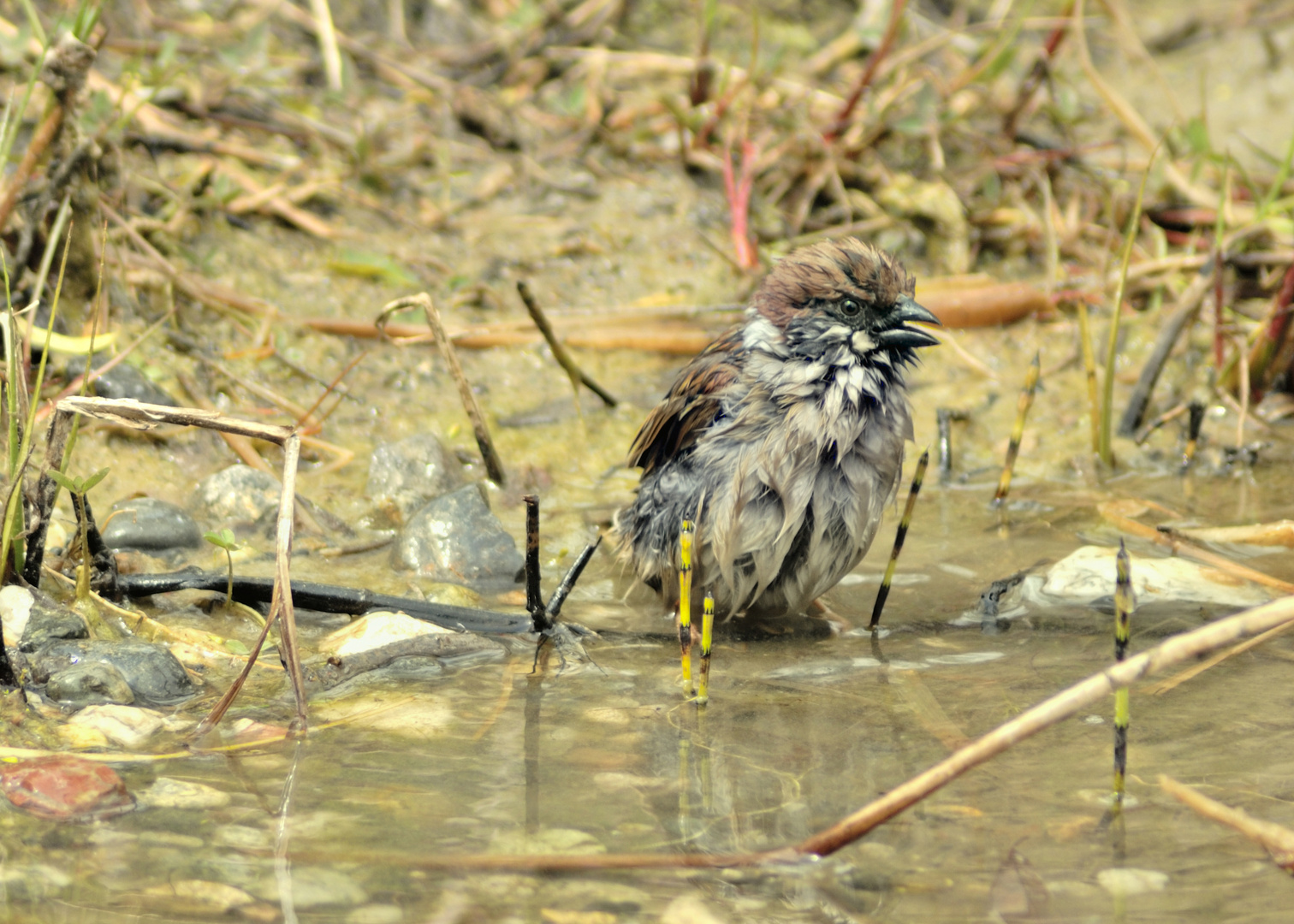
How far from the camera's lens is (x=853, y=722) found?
2896 millimetres

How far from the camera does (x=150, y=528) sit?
381 centimetres

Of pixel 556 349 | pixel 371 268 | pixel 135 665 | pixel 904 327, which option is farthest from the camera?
pixel 371 268

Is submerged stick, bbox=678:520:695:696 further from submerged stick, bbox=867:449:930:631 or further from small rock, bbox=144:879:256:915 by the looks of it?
small rock, bbox=144:879:256:915

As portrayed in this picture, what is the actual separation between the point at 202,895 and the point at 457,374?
7.68 feet

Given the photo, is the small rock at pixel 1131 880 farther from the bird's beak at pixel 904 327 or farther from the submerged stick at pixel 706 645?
the bird's beak at pixel 904 327

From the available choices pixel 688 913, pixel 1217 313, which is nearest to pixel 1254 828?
pixel 688 913

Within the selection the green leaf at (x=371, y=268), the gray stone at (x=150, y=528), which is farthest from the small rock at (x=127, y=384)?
the green leaf at (x=371, y=268)

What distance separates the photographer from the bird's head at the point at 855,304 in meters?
3.52

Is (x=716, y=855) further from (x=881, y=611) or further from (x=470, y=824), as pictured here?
(x=881, y=611)

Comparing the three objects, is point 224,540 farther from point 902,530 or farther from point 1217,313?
point 1217,313

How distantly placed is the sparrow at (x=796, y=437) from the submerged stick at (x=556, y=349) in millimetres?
889

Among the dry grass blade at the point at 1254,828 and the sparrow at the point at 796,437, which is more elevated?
the sparrow at the point at 796,437

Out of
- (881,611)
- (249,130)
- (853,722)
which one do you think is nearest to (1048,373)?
(881,611)

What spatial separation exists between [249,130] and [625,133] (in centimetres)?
185
